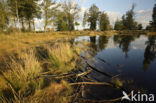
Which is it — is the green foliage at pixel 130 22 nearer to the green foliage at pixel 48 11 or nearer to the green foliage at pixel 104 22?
the green foliage at pixel 104 22

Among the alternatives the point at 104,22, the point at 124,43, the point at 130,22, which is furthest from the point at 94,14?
the point at 124,43

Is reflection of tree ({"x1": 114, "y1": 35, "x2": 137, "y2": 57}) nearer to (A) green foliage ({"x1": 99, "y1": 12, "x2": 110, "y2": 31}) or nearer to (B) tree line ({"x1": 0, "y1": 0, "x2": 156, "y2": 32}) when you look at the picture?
(B) tree line ({"x1": 0, "y1": 0, "x2": 156, "y2": 32})

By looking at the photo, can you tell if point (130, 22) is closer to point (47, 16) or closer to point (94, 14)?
point (94, 14)

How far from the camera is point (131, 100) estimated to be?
5.38 feet

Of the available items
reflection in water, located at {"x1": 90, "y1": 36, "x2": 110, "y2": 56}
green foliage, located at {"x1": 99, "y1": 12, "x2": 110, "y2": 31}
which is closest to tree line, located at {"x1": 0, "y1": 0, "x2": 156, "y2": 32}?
green foliage, located at {"x1": 99, "y1": 12, "x2": 110, "y2": 31}

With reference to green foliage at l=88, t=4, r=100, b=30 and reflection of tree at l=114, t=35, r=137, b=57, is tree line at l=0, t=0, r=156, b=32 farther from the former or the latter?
reflection of tree at l=114, t=35, r=137, b=57

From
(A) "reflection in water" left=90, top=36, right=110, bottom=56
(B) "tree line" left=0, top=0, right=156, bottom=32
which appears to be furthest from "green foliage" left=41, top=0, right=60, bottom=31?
(A) "reflection in water" left=90, top=36, right=110, bottom=56

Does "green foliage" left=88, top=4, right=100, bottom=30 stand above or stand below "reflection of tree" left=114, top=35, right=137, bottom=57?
above

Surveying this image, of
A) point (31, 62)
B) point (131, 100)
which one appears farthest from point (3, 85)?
point (131, 100)

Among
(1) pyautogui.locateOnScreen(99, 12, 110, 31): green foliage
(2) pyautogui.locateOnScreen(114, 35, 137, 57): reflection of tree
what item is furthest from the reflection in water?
(1) pyautogui.locateOnScreen(99, 12, 110, 31): green foliage

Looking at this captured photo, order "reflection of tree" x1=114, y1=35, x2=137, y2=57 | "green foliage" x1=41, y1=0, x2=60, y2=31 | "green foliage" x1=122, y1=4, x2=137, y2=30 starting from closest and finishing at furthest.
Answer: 1. "reflection of tree" x1=114, y1=35, x2=137, y2=57
2. "green foliage" x1=41, y1=0, x2=60, y2=31
3. "green foliage" x1=122, y1=4, x2=137, y2=30

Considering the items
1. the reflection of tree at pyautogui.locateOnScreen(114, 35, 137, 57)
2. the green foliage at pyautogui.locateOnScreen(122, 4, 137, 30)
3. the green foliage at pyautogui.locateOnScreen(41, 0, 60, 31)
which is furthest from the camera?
the green foliage at pyautogui.locateOnScreen(122, 4, 137, 30)

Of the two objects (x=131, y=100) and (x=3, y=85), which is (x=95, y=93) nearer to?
(x=131, y=100)

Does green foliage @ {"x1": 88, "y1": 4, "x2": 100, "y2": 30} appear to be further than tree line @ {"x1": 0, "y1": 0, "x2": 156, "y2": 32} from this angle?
Yes
